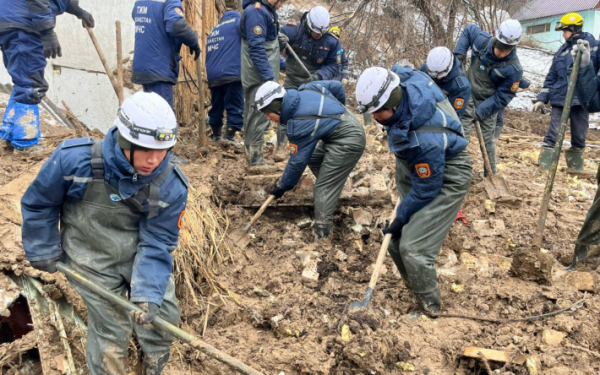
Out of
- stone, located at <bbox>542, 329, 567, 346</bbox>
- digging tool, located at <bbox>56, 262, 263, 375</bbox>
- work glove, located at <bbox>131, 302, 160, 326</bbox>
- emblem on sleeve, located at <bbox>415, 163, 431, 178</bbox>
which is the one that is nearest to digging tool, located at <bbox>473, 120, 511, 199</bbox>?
stone, located at <bbox>542, 329, 567, 346</bbox>

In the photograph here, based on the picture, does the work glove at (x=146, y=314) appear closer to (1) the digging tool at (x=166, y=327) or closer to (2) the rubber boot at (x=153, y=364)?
(1) the digging tool at (x=166, y=327)

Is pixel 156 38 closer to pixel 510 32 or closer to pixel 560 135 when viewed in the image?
pixel 510 32

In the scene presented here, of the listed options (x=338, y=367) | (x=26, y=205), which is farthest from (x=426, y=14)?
(x=26, y=205)

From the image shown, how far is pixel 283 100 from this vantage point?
14.7ft

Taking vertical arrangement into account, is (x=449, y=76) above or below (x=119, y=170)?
above

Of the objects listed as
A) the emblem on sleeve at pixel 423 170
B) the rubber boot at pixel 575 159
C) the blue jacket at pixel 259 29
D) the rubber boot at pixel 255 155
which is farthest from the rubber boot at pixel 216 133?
the rubber boot at pixel 575 159

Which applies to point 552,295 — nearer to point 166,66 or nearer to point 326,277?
point 326,277

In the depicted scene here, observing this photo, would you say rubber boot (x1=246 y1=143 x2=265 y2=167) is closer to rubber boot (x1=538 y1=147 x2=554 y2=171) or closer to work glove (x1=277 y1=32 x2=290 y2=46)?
work glove (x1=277 y1=32 x2=290 y2=46)

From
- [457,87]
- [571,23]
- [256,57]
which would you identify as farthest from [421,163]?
[571,23]

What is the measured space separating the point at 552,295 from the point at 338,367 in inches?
76.8

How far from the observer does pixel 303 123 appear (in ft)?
14.9

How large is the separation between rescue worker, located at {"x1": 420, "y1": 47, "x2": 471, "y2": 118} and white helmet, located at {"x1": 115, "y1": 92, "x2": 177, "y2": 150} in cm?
386

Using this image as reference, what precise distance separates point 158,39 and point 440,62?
325cm

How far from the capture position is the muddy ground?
329 cm
